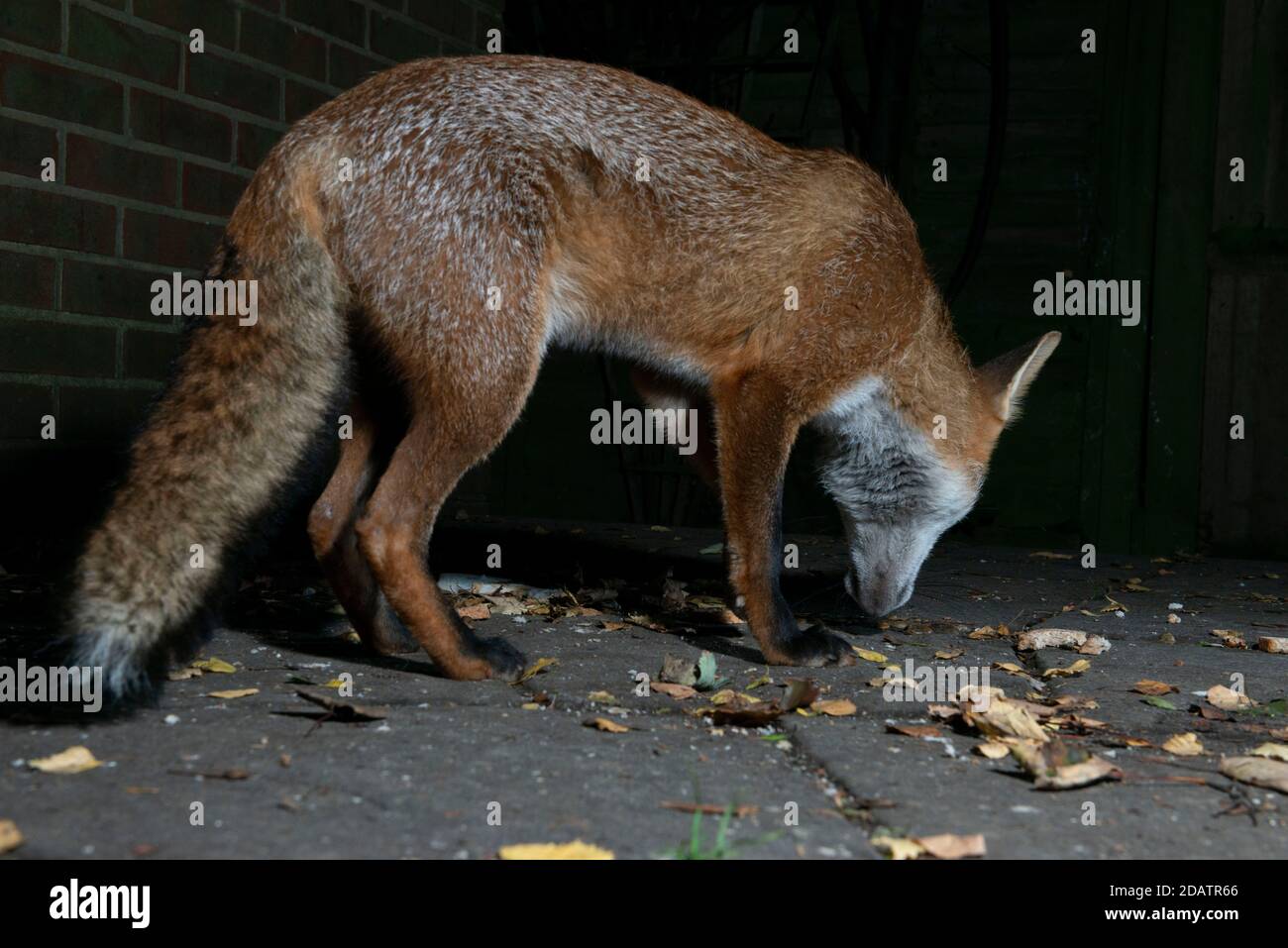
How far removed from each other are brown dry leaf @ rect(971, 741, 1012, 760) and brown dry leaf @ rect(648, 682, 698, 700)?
71 cm

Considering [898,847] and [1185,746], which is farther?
[1185,746]

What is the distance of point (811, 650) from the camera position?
3.26m

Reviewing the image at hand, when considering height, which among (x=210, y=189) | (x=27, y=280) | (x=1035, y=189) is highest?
(x=1035, y=189)

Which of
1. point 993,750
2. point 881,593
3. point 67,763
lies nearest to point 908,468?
point 881,593

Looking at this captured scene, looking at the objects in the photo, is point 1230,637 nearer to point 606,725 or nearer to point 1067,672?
point 1067,672

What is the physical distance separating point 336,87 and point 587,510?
10.8 feet

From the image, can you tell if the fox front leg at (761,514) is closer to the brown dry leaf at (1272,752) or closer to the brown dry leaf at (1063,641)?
the brown dry leaf at (1063,641)

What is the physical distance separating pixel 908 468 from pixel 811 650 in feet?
2.90

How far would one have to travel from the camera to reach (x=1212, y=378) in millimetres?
6777

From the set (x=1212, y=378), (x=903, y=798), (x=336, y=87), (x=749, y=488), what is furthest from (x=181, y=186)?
(x=1212, y=378)

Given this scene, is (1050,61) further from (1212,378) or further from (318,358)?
(318,358)

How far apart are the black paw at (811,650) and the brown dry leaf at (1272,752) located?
3.64ft

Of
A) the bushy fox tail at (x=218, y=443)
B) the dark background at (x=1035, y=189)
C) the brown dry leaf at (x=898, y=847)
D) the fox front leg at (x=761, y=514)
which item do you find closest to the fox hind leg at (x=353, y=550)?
the bushy fox tail at (x=218, y=443)

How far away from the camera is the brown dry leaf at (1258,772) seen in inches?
85.8
